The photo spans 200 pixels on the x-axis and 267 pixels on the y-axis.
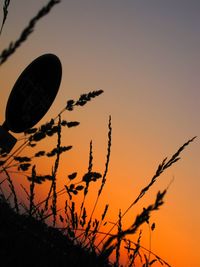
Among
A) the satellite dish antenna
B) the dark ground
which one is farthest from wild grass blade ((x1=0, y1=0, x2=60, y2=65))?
the satellite dish antenna

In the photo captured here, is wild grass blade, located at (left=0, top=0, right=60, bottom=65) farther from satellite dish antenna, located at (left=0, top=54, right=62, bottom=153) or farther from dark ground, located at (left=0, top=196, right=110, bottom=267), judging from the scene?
satellite dish antenna, located at (left=0, top=54, right=62, bottom=153)

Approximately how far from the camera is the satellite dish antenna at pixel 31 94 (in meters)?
3.73

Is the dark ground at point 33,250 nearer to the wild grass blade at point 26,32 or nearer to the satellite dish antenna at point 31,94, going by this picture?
the wild grass blade at point 26,32

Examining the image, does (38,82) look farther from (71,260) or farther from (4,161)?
(71,260)

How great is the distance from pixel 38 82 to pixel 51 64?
281mm

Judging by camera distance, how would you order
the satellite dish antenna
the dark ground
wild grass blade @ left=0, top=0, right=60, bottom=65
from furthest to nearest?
the satellite dish antenna < the dark ground < wild grass blade @ left=0, top=0, right=60, bottom=65

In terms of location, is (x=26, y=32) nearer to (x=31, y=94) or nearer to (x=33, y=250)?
(x=33, y=250)

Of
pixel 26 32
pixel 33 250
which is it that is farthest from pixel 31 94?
pixel 26 32

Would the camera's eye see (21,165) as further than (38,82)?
No

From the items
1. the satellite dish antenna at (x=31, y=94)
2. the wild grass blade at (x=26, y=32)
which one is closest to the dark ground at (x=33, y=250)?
the wild grass blade at (x=26, y=32)

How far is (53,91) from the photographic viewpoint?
4336 millimetres

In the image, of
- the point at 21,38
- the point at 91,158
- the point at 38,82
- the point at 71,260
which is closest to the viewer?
the point at 21,38

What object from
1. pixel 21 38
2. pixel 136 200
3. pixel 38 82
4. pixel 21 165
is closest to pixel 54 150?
pixel 21 165

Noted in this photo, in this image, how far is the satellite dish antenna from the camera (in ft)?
12.2
